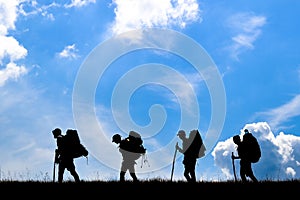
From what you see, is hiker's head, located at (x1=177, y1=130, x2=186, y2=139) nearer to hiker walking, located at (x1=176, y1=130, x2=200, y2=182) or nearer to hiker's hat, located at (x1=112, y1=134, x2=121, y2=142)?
hiker walking, located at (x1=176, y1=130, x2=200, y2=182)

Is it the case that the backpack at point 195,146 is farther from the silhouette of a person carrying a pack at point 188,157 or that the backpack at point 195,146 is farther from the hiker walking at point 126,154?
the hiker walking at point 126,154

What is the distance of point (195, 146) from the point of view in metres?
16.3

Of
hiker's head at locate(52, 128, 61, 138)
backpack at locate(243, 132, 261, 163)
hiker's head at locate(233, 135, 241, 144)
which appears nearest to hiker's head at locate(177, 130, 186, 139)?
hiker's head at locate(233, 135, 241, 144)

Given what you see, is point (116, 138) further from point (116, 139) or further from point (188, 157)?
point (188, 157)

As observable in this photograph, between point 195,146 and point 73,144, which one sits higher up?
point 73,144

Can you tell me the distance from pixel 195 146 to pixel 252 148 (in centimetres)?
211

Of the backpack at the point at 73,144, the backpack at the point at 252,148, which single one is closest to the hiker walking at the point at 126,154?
the backpack at the point at 73,144

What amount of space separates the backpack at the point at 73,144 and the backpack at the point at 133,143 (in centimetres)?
Answer: 154
